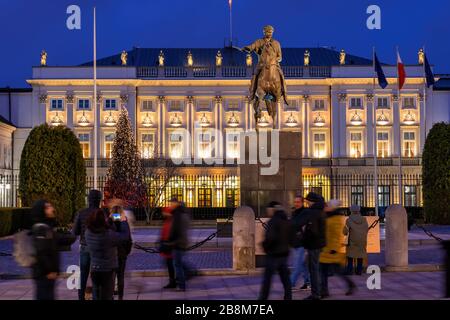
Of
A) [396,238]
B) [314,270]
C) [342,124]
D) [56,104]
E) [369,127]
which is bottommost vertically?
[314,270]

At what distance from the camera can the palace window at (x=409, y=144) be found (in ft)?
247

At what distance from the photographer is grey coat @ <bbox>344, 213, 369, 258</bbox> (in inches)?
667

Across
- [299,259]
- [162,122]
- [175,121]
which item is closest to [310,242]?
[299,259]

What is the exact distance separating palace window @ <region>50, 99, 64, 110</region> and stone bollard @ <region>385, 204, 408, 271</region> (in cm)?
5949

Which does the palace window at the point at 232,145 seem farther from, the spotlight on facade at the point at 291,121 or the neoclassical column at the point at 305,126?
the neoclassical column at the point at 305,126

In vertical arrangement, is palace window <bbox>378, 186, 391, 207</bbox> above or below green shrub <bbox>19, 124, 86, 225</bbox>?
below

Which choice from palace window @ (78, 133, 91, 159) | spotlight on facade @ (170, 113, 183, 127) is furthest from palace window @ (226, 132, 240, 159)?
palace window @ (78, 133, 91, 159)

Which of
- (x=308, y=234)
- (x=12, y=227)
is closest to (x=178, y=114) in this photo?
(x=12, y=227)

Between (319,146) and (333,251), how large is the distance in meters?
63.1

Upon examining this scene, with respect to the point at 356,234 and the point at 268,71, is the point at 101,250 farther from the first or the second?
the point at 268,71

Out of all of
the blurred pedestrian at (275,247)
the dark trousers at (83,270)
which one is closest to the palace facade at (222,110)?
the dark trousers at (83,270)

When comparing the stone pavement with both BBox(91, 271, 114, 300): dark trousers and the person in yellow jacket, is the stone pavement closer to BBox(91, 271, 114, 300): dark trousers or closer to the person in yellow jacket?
the person in yellow jacket

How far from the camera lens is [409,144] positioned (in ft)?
248
